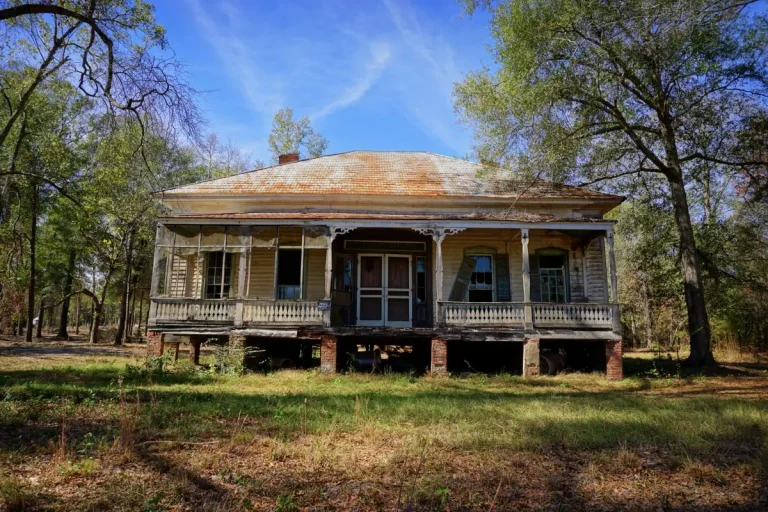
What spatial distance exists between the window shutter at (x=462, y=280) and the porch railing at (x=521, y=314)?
1917 millimetres

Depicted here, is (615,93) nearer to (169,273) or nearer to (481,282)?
(481,282)

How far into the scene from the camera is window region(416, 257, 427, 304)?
606 inches

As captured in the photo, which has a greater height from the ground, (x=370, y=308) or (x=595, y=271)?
(x=595, y=271)

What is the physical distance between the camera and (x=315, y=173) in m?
17.4

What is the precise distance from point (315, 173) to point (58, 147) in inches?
397

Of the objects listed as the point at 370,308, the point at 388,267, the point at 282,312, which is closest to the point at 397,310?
the point at 370,308

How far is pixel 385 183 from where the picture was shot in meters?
16.1

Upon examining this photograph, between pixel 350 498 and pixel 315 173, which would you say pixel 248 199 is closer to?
pixel 315 173

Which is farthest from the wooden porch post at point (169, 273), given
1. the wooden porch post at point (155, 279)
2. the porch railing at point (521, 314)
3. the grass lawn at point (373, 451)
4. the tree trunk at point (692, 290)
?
the tree trunk at point (692, 290)

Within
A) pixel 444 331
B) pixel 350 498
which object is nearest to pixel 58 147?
pixel 444 331

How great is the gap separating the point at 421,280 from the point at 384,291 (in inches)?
48.9

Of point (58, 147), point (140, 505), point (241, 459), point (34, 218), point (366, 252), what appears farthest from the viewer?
point (34, 218)

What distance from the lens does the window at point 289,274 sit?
601 inches

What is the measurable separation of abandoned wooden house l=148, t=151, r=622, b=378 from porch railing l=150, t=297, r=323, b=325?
0.03m
